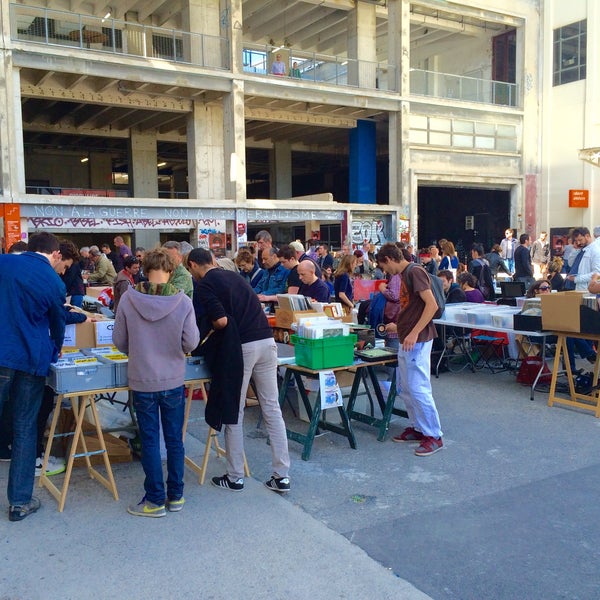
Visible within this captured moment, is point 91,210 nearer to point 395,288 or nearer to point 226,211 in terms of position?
point 226,211

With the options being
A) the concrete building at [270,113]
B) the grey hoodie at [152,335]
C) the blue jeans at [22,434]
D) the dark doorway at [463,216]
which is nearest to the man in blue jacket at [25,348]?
the blue jeans at [22,434]

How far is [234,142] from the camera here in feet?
66.9

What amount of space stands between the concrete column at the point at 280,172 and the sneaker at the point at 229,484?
80.1 feet

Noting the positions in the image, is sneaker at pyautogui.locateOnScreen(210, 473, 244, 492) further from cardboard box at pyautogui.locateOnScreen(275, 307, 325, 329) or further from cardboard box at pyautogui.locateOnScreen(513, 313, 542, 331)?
cardboard box at pyautogui.locateOnScreen(513, 313, 542, 331)

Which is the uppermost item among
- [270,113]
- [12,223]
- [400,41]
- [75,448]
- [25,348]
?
[400,41]

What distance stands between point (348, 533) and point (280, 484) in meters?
0.78

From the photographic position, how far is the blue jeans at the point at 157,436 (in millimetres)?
4156

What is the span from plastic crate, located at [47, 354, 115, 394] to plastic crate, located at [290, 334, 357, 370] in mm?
1676

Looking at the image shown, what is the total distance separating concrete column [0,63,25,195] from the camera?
1658 centimetres

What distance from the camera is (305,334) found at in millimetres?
5336

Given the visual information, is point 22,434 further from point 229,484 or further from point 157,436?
point 229,484

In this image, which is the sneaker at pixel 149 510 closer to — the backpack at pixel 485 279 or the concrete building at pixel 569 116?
the backpack at pixel 485 279

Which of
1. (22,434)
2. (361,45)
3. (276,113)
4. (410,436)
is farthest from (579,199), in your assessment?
(22,434)

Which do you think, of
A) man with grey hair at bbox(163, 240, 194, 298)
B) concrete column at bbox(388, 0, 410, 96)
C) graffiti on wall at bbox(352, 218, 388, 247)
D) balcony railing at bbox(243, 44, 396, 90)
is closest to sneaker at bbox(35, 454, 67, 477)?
man with grey hair at bbox(163, 240, 194, 298)
